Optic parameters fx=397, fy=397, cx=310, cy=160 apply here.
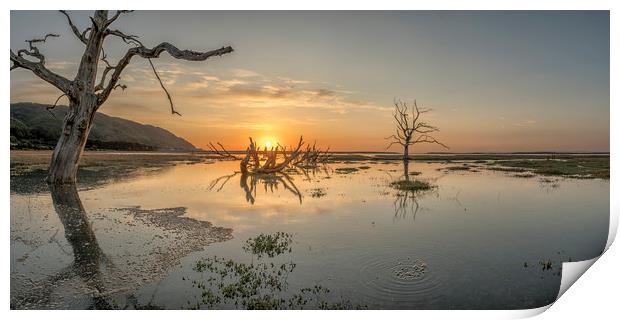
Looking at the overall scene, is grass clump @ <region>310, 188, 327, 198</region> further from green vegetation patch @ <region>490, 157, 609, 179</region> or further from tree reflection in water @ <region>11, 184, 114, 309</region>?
green vegetation patch @ <region>490, 157, 609, 179</region>

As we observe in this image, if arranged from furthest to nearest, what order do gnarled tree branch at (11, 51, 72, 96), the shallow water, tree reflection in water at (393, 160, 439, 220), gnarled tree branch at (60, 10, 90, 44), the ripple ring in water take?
gnarled tree branch at (60, 10, 90, 44) → gnarled tree branch at (11, 51, 72, 96) → tree reflection in water at (393, 160, 439, 220) → the shallow water → the ripple ring in water

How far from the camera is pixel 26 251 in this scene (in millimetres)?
8016

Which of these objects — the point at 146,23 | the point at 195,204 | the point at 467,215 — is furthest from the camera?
the point at 195,204

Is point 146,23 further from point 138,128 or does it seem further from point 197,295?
point 138,128

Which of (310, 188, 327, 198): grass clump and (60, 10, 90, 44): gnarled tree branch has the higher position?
(60, 10, 90, 44): gnarled tree branch

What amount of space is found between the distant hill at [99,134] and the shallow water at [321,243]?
28.7 metres

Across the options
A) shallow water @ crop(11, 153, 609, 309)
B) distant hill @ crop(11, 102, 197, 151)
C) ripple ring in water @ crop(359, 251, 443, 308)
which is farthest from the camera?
distant hill @ crop(11, 102, 197, 151)

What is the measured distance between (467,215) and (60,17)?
1715cm

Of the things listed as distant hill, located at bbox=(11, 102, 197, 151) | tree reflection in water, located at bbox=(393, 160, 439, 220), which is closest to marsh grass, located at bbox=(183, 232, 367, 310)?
tree reflection in water, located at bbox=(393, 160, 439, 220)

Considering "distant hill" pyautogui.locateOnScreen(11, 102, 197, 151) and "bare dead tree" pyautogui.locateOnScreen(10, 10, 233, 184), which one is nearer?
"bare dead tree" pyautogui.locateOnScreen(10, 10, 233, 184)

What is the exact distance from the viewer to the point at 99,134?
266 ft

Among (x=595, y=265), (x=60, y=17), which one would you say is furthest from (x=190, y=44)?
(x=595, y=265)

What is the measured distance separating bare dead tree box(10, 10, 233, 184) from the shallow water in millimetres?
1532

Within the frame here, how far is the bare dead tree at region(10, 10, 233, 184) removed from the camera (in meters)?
15.7
